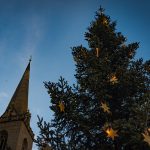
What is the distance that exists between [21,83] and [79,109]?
28.7 meters

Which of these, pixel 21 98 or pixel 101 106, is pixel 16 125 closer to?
pixel 21 98

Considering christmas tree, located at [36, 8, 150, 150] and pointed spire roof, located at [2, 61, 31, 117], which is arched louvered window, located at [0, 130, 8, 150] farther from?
christmas tree, located at [36, 8, 150, 150]

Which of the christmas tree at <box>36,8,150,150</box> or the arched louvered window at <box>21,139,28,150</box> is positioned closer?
the christmas tree at <box>36,8,150,150</box>

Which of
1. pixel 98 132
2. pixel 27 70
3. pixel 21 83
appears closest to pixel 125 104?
pixel 98 132

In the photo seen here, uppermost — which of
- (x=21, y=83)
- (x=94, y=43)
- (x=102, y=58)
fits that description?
(x=21, y=83)

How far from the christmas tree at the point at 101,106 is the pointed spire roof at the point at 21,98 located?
2326 cm

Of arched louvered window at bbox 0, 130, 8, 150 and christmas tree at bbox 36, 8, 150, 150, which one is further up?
arched louvered window at bbox 0, 130, 8, 150

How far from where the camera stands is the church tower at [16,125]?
30.7 m

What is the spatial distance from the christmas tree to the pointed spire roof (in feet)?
76.3

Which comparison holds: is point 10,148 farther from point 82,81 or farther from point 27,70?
point 82,81

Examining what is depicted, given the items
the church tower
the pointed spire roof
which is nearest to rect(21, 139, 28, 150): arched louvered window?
the church tower

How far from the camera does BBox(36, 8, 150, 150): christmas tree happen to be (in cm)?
951

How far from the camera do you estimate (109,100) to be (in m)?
11.3

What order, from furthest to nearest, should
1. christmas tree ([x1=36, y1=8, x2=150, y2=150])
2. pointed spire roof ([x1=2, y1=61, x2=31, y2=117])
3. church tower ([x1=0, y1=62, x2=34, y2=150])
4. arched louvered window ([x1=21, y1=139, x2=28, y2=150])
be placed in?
pointed spire roof ([x1=2, y1=61, x2=31, y2=117]), arched louvered window ([x1=21, y1=139, x2=28, y2=150]), church tower ([x1=0, y1=62, x2=34, y2=150]), christmas tree ([x1=36, y1=8, x2=150, y2=150])
